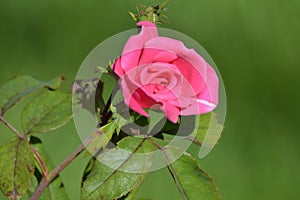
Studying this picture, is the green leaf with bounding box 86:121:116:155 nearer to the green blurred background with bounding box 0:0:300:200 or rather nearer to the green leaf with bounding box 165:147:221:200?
the green leaf with bounding box 165:147:221:200

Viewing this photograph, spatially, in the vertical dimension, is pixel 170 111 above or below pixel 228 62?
above

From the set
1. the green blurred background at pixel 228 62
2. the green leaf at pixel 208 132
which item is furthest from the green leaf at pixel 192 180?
the green blurred background at pixel 228 62

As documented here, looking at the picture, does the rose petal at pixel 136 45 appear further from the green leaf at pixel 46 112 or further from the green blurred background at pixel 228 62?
the green blurred background at pixel 228 62

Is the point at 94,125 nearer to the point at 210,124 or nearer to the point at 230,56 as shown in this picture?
the point at 210,124

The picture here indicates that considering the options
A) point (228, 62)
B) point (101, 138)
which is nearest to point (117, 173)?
point (101, 138)

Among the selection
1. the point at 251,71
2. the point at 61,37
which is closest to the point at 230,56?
the point at 251,71

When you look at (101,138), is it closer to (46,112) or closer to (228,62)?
(46,112)
